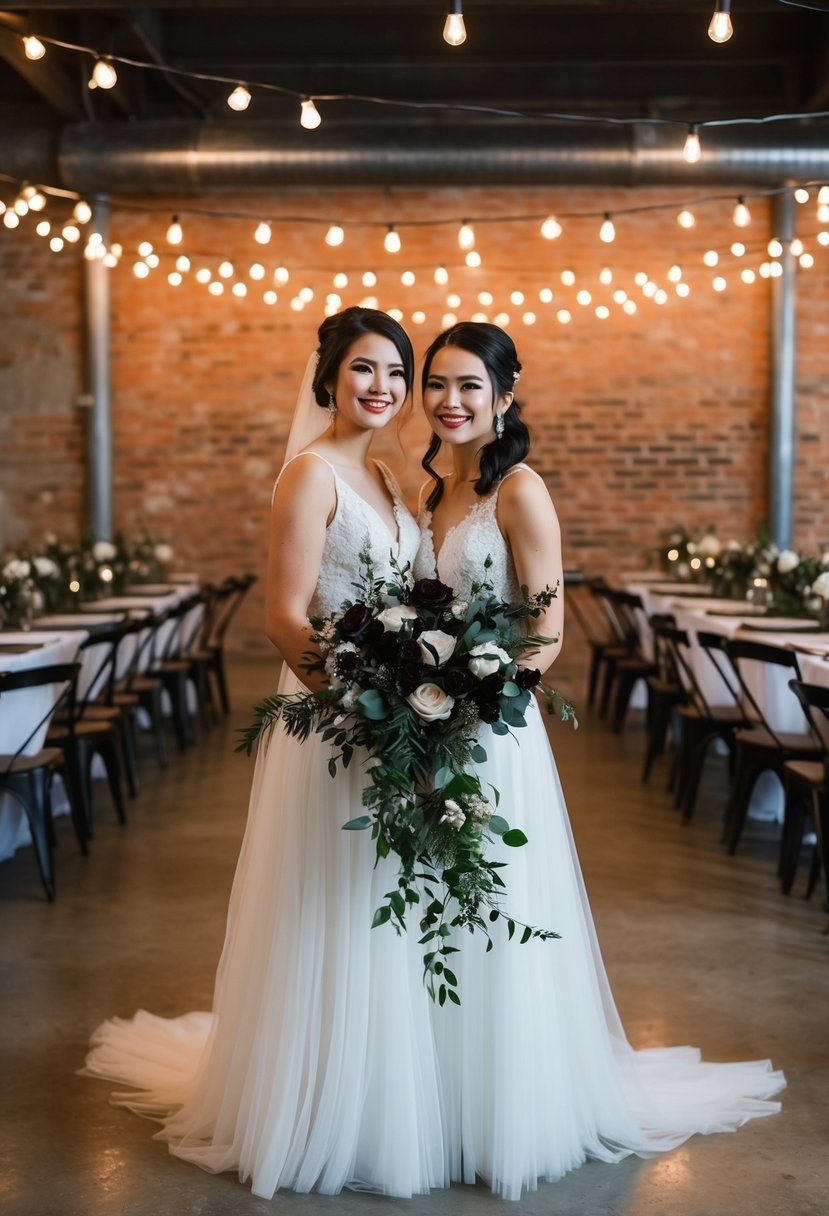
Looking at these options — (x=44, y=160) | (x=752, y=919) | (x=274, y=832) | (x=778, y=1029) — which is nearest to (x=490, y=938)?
(x=274, y=832)

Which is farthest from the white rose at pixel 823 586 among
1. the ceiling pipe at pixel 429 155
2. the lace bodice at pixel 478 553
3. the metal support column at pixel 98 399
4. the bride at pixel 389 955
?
the metal support column at pixel 98 399

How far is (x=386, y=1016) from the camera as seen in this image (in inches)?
118

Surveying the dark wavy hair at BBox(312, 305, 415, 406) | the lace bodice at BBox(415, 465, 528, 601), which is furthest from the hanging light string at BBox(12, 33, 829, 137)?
the lace bodice at BBox(415, 465, 528, 601)

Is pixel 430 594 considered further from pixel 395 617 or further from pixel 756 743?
pixel 756 743

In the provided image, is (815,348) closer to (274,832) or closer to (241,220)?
(241,220)

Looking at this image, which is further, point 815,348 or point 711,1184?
point 815,348

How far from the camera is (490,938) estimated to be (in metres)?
3.00

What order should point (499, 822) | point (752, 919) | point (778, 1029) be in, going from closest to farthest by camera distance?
1. point (499, 822)
2. point (778, 1029)
3. point (752, 919)

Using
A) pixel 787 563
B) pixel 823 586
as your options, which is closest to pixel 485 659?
pixel 823 586

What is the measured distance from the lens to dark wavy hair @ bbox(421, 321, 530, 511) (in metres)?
3.18

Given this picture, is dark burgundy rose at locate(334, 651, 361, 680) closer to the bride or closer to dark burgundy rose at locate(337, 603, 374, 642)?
dark burgundy rose at locate(337, 603, 374, 642)

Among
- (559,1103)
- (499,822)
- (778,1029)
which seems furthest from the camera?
(778,1029)

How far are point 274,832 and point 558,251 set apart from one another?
10158 mm

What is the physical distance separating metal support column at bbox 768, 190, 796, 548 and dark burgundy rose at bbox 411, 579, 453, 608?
10.2 meters
